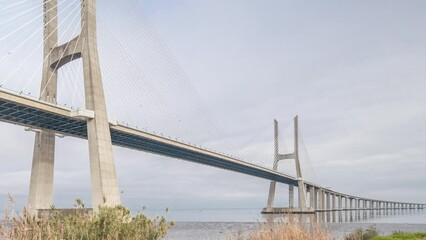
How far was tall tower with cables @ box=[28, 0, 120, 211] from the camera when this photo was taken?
38.3m

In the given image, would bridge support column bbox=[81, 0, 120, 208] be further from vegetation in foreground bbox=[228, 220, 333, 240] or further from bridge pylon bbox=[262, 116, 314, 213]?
bridge pylon bbox=[262, 116, 314, 213]

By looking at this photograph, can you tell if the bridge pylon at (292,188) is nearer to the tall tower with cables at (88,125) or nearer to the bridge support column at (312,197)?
the bridge support column at (312,197)

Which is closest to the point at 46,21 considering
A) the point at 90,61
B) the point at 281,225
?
the point at 90,61

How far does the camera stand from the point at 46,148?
4094 cm

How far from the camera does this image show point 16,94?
33.6m

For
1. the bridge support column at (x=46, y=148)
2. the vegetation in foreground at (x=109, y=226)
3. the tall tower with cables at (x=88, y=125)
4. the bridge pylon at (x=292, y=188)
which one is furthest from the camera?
the bridge pylon at (x=292, y=188)

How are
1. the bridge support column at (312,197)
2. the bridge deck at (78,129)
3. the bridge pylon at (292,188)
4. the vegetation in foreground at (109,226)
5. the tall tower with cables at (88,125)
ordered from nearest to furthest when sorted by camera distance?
the vegetation in foreground at (109,226), the bridge deck at (78,129), the tall tower with cables at (88,125), the bridge pylon at (292,188), the bridge support column at (312,197)

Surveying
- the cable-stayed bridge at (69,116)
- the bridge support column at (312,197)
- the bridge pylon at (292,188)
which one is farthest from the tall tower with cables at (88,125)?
the bridge support column at (312,197)

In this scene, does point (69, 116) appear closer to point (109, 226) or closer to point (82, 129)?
point (82, 129)

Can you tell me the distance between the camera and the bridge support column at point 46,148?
39594 mm

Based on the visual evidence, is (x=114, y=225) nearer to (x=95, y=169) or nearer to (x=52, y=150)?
(x=95, y=169)

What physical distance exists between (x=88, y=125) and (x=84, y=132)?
729cm

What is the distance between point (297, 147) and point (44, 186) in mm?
74452

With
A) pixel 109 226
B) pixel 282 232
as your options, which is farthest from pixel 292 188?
pixel 109 226
